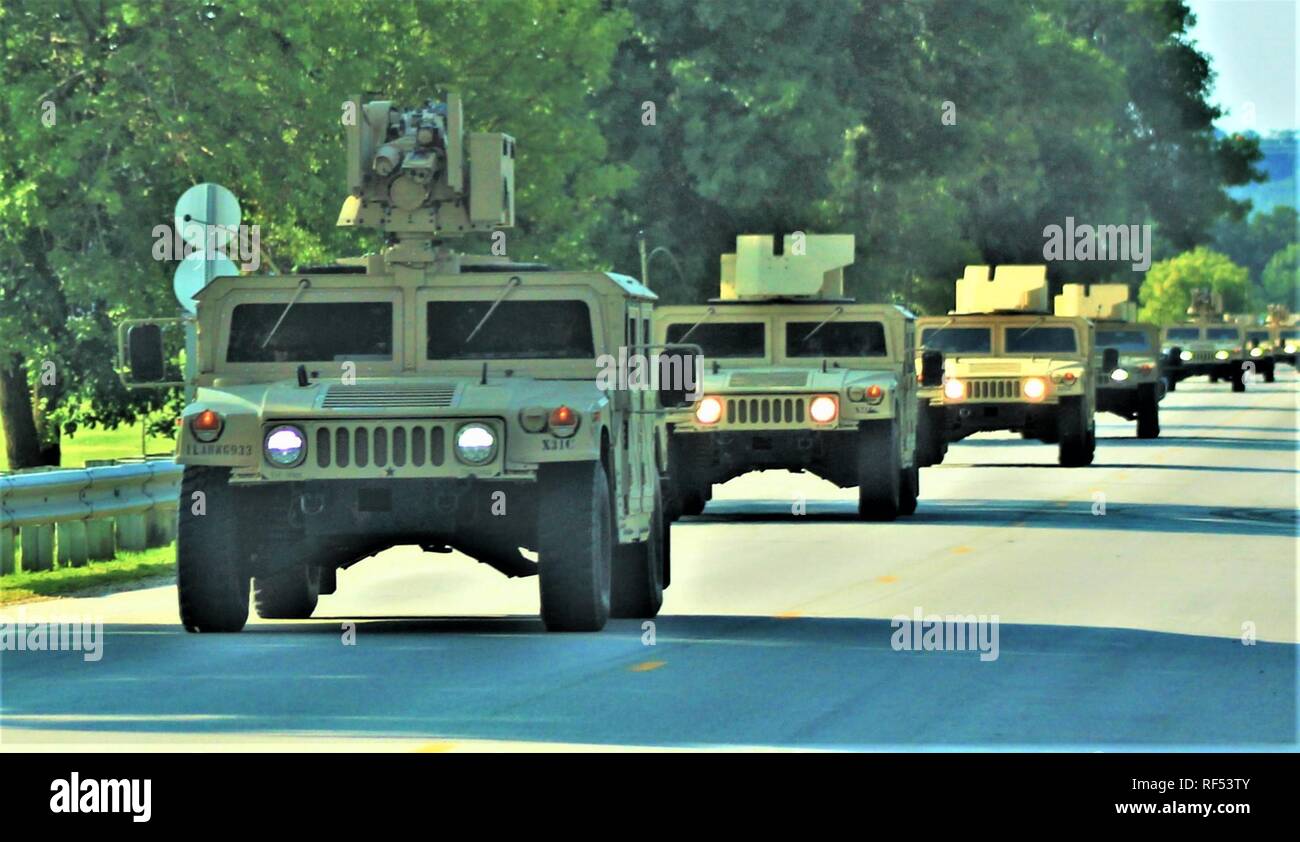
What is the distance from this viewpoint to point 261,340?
15.9 metres

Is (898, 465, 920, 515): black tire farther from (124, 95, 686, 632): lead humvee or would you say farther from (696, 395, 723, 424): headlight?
(124, 95, 686, 632): lead humvee

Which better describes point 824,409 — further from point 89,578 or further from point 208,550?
point 208,550

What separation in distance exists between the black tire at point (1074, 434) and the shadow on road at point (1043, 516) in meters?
7.15

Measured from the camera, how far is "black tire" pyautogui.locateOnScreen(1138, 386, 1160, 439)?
1796 inches

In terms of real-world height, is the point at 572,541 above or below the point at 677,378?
below

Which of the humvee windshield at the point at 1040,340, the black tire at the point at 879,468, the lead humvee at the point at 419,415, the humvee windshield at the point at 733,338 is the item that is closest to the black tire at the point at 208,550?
the lead humvee at the point at 419,415

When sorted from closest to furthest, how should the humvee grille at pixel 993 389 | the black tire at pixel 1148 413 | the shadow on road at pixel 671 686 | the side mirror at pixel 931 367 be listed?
the shadow on road at pixel 671 686
the side mirror at pixel 931 367
the humvee grille at pixel 993 389
the black tire at pixel 1148 413

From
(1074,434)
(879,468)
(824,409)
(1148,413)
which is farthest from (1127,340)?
(824,409)

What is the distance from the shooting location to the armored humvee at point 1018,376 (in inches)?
1371

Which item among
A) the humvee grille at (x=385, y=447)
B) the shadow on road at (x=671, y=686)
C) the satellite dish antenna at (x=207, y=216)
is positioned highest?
the satellite dish antenna at (x=207, y=216)

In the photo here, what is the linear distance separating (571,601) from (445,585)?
176 inches

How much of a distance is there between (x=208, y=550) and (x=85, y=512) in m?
5.82

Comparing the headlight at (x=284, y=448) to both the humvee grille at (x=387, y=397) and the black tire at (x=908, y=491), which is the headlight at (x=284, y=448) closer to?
the humvee grille at (x=387, y=397)

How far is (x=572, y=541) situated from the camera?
14203 mm
